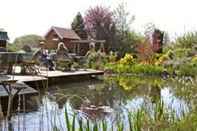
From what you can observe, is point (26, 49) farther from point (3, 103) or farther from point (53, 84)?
point (3, 103)

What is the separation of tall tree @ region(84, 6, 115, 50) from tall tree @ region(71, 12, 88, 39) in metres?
0.45

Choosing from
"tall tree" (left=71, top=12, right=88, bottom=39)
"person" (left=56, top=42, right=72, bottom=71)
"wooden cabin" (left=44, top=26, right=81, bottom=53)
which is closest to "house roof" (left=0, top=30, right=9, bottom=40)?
"person" (left=56, top=42, right=72, bottom=71)

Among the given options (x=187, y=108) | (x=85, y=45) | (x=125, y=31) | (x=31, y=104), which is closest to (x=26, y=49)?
(x=85, y=45)

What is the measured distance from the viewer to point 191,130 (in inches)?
135

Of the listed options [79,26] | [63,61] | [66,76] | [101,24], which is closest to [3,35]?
[63,61]

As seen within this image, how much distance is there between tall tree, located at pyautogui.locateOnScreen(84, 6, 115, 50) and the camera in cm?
2958

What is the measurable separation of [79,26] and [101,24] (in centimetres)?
210

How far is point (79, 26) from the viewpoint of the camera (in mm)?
31781

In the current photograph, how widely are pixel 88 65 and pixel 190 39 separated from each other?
4984mm

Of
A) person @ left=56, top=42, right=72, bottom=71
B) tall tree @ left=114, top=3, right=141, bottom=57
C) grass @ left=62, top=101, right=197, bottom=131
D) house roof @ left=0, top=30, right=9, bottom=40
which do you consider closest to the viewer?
grass @ left=62, top=101, right=197, bottom=131

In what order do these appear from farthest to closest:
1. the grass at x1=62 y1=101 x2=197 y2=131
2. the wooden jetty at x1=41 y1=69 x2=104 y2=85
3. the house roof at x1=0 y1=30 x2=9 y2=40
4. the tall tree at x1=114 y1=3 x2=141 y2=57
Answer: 1. the tall tree at x1=114 y1=3 x2=141 y2=57
2. the house roof at x1=0 y1=30 x2=9 y2=40
3. the wooden jetty at x1=41 y1=69 x2=104 y2=85
4. the grass at x1=62 y1=101 x2=197 y2=131

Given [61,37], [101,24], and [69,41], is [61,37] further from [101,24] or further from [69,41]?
[101,24]

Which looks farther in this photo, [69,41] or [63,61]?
[69,41]

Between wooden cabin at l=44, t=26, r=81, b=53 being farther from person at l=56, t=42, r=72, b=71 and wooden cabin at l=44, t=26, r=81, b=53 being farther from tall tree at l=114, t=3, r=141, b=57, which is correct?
person at l=56, t=42, r=72, b=71
